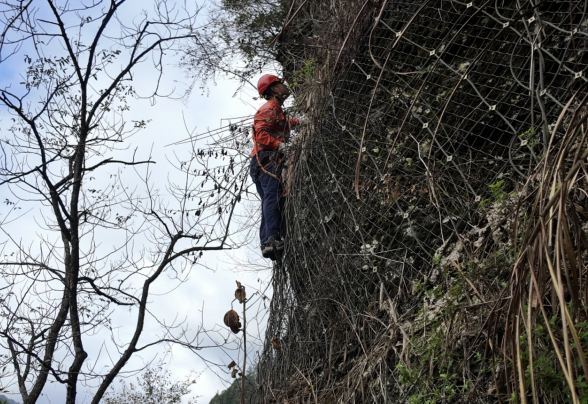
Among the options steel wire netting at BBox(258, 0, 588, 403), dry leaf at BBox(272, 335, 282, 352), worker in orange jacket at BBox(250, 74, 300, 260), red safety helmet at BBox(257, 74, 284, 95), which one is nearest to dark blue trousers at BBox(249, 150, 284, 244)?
worker in orange jacket at BBox(250, 74, 300, 260)

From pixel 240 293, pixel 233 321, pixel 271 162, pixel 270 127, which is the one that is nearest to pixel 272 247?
pixel 271 162

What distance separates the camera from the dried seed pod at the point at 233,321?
3680 millimetres

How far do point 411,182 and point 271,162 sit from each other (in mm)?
1773

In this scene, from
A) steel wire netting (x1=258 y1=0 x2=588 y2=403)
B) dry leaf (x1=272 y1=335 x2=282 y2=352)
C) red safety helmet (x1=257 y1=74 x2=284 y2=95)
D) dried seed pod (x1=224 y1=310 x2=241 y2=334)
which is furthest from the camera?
red safety helmet (x1=257 y1=74 x2=284 y2=95)

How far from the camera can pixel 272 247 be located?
460 cm

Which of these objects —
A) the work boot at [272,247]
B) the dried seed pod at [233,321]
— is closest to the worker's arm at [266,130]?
the work boot at [272,247]

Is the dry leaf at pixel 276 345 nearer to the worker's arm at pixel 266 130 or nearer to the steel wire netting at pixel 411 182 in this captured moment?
the steel wire netting at pixel 411 182

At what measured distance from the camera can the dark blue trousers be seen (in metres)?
4.71

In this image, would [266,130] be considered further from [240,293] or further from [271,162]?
[240,293]

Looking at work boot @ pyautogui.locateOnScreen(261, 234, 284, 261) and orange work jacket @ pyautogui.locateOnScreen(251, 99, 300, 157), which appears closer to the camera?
work boot @ pyautogui.locateOnScreen(261, 234, 284, 261)

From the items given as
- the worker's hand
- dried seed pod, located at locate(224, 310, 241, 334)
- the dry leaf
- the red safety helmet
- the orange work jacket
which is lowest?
the dry leaf

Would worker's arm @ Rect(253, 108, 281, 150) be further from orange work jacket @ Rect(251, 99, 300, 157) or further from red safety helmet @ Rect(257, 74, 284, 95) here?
red safety helmet @ Rect(257, 74, 284, 95)

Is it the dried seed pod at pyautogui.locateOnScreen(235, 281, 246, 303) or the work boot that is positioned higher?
the work boot

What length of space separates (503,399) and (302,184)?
2620 millimetres
